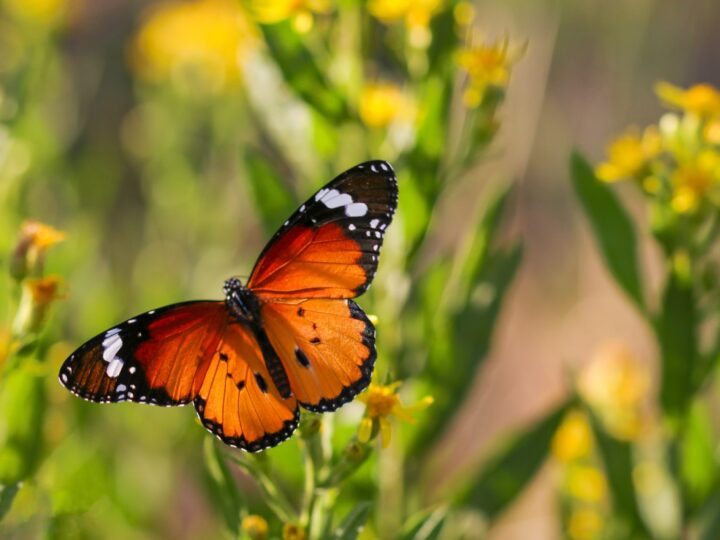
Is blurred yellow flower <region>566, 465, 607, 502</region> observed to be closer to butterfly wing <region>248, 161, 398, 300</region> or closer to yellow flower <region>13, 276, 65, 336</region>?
butterfly wing <region>248, 161, 398, 300</region>

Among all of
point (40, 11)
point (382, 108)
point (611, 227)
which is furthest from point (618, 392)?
point (40, 11)

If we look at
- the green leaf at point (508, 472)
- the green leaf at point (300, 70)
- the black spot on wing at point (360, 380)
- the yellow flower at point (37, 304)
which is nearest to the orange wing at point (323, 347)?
the black spot on wing at point (360, 380)

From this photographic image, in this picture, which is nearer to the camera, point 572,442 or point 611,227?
point 611,227

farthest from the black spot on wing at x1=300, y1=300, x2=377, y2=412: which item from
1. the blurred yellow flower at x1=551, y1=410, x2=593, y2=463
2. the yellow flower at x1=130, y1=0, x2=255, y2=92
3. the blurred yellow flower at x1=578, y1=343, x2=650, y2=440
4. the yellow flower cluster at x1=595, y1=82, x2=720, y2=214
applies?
the yellow flower at x1=130, y1=0, x2=255, y2=92

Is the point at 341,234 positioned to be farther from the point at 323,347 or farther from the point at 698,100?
the point at 698,100

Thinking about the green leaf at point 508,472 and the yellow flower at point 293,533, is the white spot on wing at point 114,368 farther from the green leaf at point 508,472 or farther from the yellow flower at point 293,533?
the green leaf at point 508,472

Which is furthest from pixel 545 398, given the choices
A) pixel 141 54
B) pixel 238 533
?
pixel 238 533
